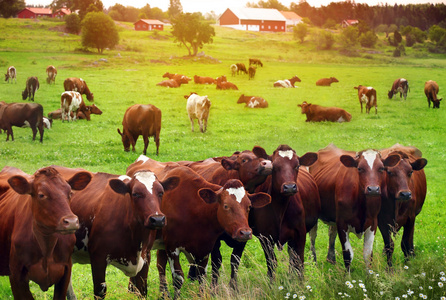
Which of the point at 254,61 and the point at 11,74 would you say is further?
the point at 254,61

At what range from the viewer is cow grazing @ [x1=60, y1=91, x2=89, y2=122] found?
54.3ft

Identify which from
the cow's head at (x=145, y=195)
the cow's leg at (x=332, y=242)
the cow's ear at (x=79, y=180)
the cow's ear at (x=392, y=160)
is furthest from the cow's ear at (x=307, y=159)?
the cow's ear at (x=79, y=180)

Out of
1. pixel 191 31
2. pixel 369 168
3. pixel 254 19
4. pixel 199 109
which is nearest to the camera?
pixel 369 168

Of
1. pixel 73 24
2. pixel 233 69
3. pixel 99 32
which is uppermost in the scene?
pixel 73 24

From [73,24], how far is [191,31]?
4.09m

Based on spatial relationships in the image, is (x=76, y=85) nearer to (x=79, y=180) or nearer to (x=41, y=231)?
(x=79, y=180)

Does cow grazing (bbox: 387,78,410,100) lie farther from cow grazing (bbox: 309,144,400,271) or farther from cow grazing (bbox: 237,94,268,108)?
cow grazing (bbox: 309,144,400,271)

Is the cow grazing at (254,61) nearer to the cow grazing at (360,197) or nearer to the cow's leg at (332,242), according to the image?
the cow's leg at (332,242)

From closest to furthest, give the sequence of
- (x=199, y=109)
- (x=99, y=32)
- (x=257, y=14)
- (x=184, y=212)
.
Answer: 1. (x=184, y=212)
2. (x=99, y=32)
3. (x=199, y=109)
4. (x=257, y=14)

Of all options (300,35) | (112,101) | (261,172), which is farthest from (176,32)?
(261,172)

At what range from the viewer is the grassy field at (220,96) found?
47.4ft

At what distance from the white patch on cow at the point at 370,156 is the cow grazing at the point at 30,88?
37.9 ft

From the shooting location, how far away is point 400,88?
61.8ft

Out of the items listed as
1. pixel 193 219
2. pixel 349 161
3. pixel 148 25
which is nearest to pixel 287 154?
pixel 349 161
